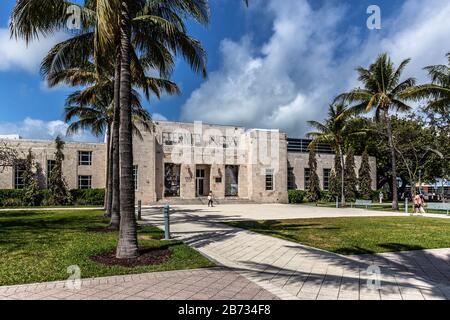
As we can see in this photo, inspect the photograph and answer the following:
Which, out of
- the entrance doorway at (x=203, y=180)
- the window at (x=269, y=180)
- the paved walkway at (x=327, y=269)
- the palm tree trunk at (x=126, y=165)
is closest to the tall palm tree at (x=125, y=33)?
the palm tree trunk at (x=126, y=165)

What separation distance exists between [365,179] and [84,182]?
30862 mm

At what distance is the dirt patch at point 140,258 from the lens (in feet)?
24.2

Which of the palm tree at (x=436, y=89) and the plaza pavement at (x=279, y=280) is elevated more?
the palm tree at (x=436, y=89)

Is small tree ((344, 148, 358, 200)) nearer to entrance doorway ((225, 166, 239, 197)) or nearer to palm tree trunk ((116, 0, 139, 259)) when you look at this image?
entrance doorway ((225, 166, 239, 197))

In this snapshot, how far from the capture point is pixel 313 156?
3938 cm

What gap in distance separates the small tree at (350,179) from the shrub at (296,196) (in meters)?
4.54

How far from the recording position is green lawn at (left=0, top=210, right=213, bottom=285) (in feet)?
21.4

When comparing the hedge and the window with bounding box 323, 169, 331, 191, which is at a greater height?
the window with bounding box 323, 169, 331, 191

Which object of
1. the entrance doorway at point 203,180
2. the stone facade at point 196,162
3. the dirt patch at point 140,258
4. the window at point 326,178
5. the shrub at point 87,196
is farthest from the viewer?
the window at point 326,178

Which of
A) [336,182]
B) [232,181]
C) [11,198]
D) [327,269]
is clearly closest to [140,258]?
[327,269]

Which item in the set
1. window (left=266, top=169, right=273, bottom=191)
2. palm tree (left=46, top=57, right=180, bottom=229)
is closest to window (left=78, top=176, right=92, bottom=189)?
palm tree (left=46, top=57, right=180, bottom=229)

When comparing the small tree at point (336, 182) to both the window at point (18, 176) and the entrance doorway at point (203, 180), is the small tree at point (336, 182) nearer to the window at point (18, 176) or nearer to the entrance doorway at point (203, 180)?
the entrance doorway at point (203, 180)

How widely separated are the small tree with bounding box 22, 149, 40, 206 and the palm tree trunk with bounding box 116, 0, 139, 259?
79.1 feet
